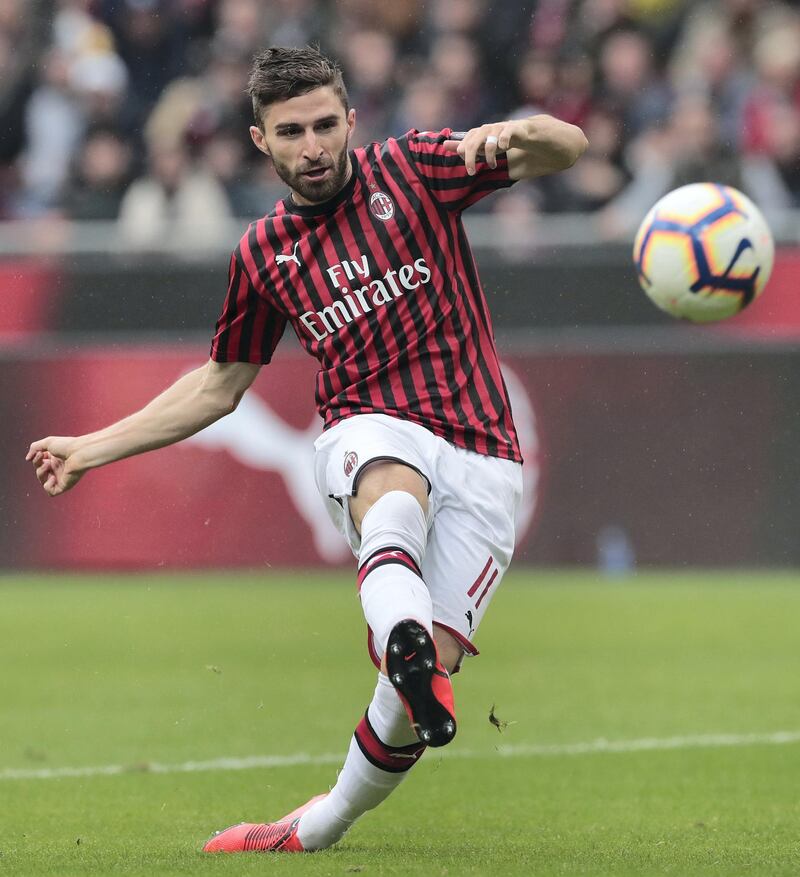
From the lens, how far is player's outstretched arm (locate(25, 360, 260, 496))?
5.36m

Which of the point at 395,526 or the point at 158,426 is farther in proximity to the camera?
the point at 158,426

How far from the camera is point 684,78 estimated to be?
14.5 m

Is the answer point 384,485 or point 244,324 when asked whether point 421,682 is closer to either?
point 384,485

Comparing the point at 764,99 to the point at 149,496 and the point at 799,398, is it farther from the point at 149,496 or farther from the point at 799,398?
the point at 149,496

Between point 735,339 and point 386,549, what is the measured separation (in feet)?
28.1

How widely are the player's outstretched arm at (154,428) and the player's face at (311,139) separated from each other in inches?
27.1

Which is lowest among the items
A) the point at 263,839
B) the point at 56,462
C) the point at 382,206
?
the point at 263,839

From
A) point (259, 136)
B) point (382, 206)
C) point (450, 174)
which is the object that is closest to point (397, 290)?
point (382, 206)

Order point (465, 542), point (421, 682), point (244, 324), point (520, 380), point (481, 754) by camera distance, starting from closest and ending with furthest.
Result: 1. point (421, 682)
2. point (465, 542)
3. point (244, 324)
4. point (481, 754)
5. point (520, 380)

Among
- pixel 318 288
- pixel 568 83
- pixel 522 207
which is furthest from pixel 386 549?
pixel 568 83

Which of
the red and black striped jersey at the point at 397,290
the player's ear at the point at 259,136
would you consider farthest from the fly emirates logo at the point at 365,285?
the player's ear at the point at 259,136

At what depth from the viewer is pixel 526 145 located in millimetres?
4750

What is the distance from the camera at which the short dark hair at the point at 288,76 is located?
4.91m

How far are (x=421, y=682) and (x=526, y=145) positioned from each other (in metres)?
1.56
